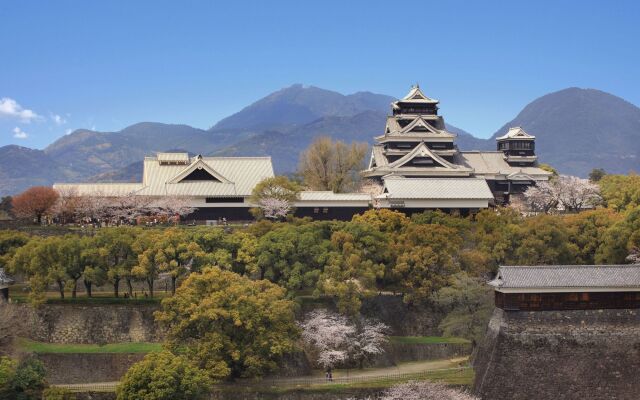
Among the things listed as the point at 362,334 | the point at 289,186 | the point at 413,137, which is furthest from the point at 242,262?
the point at 413,137

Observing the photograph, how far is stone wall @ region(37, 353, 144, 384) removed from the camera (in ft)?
106

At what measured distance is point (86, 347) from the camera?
3403 cm

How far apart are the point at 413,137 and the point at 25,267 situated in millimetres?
32378

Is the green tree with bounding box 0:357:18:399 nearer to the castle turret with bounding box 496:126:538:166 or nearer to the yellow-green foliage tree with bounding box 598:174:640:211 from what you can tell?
the yellow-green foliage tree with bounding box 598:174:640:211

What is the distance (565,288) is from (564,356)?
2604 millimetres

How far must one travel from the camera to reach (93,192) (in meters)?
51.2

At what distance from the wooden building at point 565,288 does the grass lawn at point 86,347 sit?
14.4 m

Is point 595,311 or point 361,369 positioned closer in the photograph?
point 595,311

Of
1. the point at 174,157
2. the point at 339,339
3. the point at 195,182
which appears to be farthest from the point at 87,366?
the point at 174,157

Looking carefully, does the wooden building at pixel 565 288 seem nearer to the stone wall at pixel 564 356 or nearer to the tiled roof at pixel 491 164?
the stone wall at pixel 564 356

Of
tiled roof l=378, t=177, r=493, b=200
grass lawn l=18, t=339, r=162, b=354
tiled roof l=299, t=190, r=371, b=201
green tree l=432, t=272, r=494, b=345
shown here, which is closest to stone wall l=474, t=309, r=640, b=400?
green tree l=432, t=272, r=494, b=345

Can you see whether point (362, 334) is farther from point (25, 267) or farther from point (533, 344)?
point (25, 267)

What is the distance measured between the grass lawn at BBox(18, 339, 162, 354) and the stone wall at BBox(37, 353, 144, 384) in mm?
303

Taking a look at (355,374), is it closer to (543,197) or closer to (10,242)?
(10,242)
